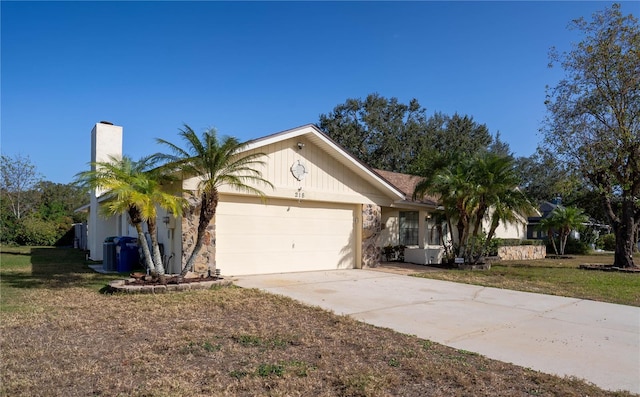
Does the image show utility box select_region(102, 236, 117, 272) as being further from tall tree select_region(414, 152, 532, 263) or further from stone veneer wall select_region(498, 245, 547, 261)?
stone veneer wall select_region(498, 245, 547, 261)

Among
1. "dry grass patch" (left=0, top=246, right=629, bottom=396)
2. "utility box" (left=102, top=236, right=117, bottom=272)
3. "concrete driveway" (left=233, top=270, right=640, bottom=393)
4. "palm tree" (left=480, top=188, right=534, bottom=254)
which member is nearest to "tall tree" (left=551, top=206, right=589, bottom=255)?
"palm tree" (left=480, top=188, right=534, bottom=254)

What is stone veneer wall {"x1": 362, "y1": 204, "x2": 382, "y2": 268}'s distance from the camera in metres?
15.2

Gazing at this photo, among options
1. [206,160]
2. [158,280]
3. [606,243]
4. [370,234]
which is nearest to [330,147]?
[370,234]

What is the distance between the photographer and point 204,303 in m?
8.03

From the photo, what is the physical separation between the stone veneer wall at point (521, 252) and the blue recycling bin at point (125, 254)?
16122 mm

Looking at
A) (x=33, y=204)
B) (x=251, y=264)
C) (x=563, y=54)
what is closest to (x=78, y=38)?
(x=251, y=264)

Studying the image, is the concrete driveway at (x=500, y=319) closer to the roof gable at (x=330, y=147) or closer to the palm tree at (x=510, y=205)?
the roof gable at (x=330, y=147)

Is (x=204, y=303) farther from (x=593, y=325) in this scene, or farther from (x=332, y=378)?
(x=593, y=325)

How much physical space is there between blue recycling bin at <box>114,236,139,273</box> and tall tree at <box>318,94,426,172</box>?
2586 cm

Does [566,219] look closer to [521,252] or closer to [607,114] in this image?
[521,252]

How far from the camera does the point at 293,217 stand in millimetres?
13555

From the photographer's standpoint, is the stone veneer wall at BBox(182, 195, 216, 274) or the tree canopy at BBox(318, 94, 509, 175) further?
the tree canopy at BBox(318, 94, 509, 175)

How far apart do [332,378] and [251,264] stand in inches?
331

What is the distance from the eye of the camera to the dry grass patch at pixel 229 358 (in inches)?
162
